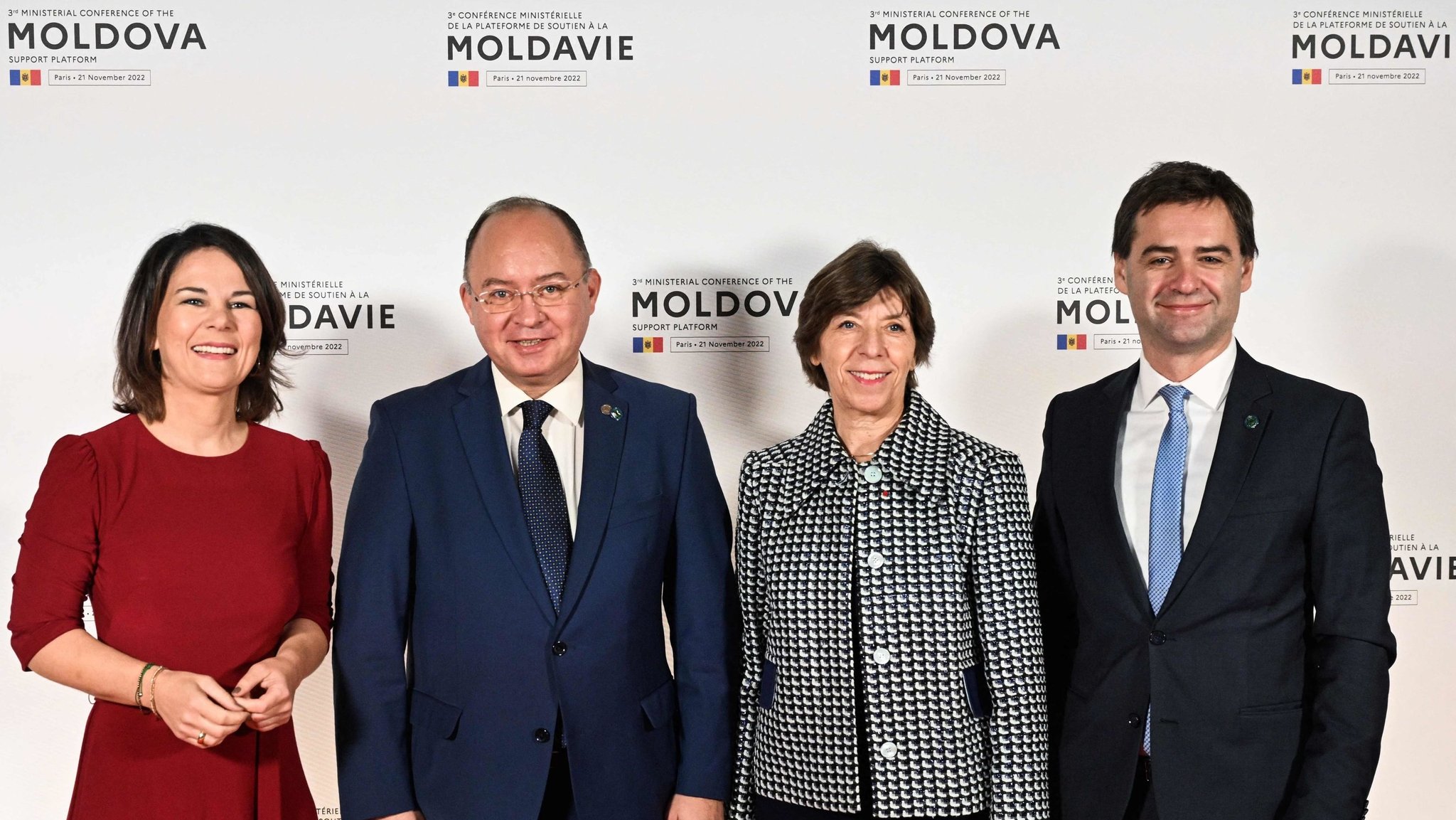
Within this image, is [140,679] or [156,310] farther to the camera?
[156,310]

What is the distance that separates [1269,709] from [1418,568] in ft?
5.29

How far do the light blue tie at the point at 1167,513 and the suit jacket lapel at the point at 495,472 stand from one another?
3.45 ft

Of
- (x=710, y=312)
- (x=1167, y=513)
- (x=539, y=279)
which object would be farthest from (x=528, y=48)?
(x=1167, y=513)

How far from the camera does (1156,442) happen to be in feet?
7.34

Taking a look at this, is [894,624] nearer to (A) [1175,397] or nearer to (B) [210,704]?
(A) [1175,397]

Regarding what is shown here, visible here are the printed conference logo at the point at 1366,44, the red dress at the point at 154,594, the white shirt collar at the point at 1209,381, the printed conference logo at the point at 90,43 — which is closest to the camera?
the red dress at the point at 154,594

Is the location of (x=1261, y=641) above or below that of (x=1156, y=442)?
below

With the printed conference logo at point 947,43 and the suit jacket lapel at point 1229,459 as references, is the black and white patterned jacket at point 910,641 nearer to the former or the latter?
the suit jacket lapel at point 1229,459

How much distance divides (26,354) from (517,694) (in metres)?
1.93

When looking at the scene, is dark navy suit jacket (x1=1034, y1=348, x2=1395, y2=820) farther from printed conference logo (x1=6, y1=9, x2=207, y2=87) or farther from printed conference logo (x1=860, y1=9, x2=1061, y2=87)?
printed conference logo (x1=6, y1=9, x2=207, y2=87)

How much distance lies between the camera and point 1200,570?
2.08 meters

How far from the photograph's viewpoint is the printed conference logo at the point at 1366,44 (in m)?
3.31

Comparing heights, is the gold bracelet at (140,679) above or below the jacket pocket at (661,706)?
above

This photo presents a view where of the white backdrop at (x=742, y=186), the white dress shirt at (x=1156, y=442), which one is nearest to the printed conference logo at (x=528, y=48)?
the white backdrop at (x=742, y=186)
